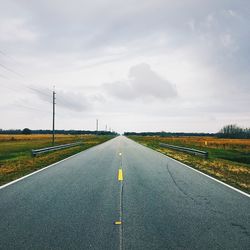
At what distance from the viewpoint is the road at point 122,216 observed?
135 inches

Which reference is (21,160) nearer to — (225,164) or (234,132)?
(225,164)

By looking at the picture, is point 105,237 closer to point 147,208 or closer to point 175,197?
point 147,208

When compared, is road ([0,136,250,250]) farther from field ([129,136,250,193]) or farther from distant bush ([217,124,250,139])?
distant bush ([217,124,250,139])

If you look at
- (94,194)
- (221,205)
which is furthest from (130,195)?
(221,205)

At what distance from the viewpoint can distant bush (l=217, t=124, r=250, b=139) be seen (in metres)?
135

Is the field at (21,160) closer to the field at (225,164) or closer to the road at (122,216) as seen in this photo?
the road at (122,216)

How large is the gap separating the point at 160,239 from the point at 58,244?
1.68 meters

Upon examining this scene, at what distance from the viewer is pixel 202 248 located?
10.7 ft

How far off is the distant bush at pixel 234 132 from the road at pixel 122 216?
147 m

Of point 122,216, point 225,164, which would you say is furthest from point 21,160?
point 225,164

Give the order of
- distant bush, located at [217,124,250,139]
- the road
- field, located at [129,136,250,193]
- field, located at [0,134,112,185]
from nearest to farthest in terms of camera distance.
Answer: the road < field, located at [129,136,250,193] < field, located at [0,134,112,185] < distant bush, located at [217,124,250,139]

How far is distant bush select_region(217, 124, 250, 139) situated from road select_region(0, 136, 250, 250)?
147456mm

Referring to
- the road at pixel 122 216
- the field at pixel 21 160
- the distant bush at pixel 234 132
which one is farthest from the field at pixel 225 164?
the distant bush at pixel 234 132

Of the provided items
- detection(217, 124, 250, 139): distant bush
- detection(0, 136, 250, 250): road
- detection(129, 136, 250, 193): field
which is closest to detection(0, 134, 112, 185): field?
detection(0, 136, 250, 250): road
